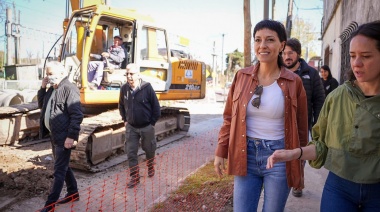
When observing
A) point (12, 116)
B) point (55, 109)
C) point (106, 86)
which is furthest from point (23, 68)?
point (55, 109)

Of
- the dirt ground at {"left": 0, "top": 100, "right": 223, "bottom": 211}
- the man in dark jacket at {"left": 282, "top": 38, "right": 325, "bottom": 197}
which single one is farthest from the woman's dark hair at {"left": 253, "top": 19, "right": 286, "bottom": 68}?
the dirt ground at {"left": 0, "top": 100, "right": 223, "bottom": 211}

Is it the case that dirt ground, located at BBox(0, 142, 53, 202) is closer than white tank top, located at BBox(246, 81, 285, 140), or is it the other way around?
white tank top, located at BBox(246, 81, 285, 140)

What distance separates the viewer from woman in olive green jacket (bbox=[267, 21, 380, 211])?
5.98ft

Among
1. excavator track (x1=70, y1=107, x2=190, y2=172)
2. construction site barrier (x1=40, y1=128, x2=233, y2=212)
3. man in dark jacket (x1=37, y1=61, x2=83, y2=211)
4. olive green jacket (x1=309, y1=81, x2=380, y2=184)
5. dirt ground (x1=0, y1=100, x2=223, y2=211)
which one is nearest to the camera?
olive green jacket (x1=309, y1=81, x2=380, y2=184)

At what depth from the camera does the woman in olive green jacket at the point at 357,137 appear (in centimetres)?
182

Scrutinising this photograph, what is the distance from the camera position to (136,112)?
5688 mm

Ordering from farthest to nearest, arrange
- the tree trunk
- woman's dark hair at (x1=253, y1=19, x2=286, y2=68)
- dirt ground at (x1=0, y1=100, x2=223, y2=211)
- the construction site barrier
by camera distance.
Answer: the tree trunk
dirt ground at (x1=0, y1=100, x2=223, y2=211)
the construction site barrier
woman's dark hair at (x1=253, y1=19, x2=286, y2=68)

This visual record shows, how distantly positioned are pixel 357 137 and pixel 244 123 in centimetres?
79

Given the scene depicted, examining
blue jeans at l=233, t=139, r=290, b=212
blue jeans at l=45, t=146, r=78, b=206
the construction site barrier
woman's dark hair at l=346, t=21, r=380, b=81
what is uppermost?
woman's dark hair at l=346, t=21, r=380, b=81

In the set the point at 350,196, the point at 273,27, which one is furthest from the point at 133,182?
the point at 350,196

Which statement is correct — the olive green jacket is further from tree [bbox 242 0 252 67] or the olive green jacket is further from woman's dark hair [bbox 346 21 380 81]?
tree [bbox 242 0 252 67]

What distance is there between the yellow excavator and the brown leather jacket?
468 cm

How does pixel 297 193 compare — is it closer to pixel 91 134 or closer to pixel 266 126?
pixel 266 126

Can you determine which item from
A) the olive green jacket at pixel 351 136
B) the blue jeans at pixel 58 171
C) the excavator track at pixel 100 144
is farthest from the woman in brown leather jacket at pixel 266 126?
the excavator track at pixel 100 144
